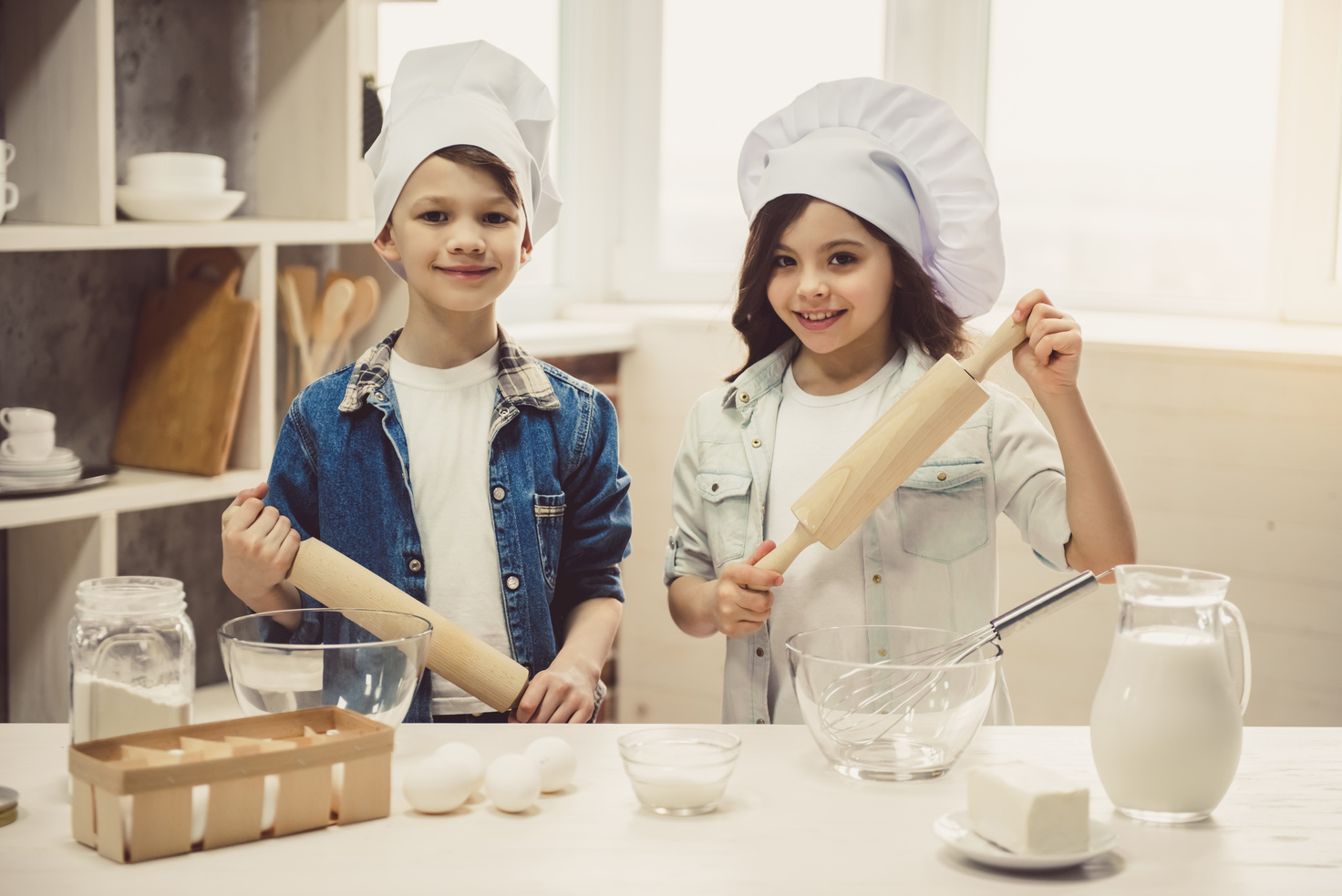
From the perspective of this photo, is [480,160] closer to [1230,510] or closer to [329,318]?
[329,318]

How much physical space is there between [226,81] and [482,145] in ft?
2.93

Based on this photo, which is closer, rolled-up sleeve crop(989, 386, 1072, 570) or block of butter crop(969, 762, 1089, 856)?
block of butter crop(969, 762, 1089, 856)

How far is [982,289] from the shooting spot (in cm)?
148

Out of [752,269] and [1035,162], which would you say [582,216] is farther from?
[752,269]

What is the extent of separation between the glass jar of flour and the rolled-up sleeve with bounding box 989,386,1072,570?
86cm

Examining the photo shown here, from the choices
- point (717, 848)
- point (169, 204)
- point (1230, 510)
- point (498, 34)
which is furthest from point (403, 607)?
point (498, 34)

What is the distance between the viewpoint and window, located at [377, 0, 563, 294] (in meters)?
2.46

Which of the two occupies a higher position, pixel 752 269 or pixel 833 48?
pixel 833 48

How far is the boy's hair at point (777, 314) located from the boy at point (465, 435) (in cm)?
22

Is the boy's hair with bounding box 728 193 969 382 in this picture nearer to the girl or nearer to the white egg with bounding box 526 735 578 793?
the girl

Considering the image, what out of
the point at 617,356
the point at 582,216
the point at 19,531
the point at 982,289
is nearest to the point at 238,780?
the point at 982,289

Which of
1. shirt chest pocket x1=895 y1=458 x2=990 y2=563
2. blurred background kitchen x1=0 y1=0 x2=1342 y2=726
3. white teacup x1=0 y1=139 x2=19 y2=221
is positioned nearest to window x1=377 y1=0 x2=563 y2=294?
blurred background kitchen x1=0 y1=0 x2=1342 y2=726

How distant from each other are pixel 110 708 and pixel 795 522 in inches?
29.2

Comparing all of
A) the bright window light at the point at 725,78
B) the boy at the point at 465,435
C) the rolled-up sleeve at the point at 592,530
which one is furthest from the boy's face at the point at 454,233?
the bright window light at the point at 725,78
